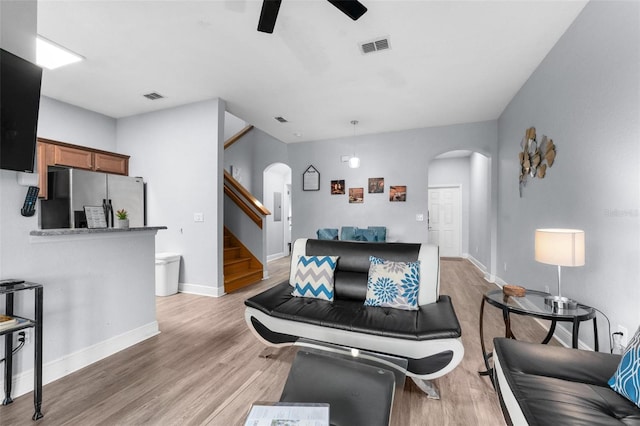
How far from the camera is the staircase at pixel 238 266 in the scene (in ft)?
14.3

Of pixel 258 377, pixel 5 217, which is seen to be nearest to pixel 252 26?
pixel 5 217

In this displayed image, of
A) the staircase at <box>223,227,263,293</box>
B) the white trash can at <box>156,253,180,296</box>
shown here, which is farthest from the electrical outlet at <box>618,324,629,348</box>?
the white trash can at <box>156,253,180,296</box>

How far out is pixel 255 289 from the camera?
4.34 metres

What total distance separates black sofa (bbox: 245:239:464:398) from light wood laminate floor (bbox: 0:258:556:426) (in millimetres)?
202

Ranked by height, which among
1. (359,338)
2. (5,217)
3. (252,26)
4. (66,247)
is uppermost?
(252,26)

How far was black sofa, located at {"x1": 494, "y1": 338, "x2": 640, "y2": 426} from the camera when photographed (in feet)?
3.35

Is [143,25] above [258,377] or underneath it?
above

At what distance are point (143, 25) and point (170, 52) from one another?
399 millimetres

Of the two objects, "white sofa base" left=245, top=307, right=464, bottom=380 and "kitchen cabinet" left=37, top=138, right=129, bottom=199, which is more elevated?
"kitchen cabinet" left=37, top=138, right=129, bottom=199

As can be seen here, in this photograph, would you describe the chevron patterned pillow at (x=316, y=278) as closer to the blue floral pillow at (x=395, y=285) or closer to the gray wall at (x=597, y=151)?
the blue floral pillow at (x=395, y=285)

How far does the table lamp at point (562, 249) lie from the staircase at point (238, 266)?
3.73m

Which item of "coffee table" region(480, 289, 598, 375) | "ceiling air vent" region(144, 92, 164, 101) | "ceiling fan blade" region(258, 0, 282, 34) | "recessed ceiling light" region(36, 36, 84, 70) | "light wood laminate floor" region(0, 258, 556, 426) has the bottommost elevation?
"light wood laminate floor" region(0, 258, 556, 426)

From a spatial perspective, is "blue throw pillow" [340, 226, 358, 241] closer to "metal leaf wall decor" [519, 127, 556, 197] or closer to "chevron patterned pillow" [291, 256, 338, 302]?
"metal leaf wall decor" [519, 127, 556, 197]

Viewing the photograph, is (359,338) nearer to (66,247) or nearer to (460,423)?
(460,423)
